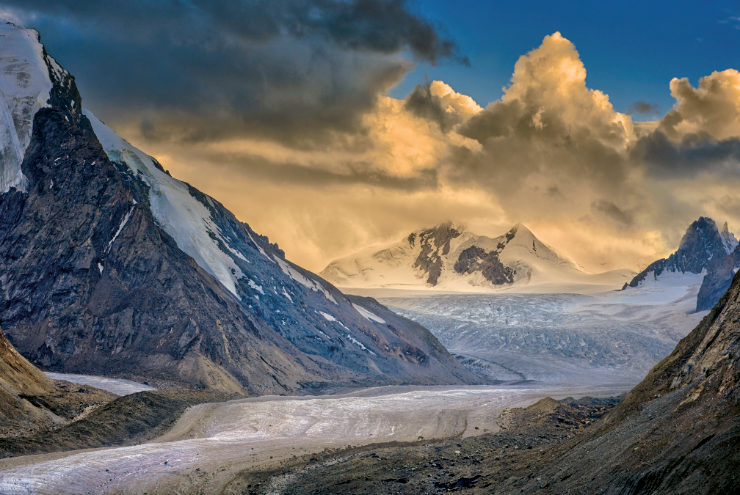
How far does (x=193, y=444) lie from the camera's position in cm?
4612

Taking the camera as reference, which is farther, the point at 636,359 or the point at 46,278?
the point at 636,359

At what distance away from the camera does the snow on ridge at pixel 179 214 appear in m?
123

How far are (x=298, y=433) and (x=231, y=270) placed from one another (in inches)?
2921

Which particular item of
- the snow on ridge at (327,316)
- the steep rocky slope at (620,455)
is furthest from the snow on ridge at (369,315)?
the steep rocky slope at (620,455)

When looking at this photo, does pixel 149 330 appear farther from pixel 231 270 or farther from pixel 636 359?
pixel 636 359

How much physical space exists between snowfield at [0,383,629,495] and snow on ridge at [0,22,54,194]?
39.4 meters

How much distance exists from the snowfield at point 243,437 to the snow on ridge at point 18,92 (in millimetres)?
39437

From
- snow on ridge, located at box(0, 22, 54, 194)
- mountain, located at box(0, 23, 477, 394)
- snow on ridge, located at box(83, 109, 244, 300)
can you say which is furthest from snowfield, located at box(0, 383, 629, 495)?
snow on ridge, located at box(83, 109, 244, 300)

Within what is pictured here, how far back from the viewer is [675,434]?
72.9 feet

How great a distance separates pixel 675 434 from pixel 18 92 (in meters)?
90.7

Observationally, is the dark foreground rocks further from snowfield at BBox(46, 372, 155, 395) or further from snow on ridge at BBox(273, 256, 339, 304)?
snow on ridge at BBox(273, 256, 339, 304)

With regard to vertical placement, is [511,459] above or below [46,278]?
Answer: below

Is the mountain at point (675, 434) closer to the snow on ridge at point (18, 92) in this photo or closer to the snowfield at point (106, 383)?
the snowfield at point (106, 383)

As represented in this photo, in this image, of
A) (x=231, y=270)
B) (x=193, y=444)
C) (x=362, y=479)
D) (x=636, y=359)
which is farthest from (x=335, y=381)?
(x=636, y=359)
